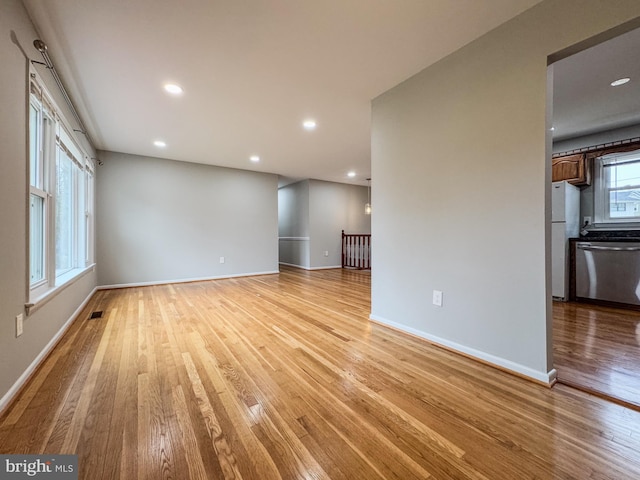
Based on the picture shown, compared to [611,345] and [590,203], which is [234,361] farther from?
[590,203]

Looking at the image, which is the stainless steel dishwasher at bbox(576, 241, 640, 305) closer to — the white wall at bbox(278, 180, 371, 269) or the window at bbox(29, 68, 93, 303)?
the white wall at bbox(278, 180, 371, 269)

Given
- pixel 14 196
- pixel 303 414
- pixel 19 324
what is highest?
pixel 14 196

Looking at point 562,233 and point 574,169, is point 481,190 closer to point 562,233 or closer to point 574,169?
point 562,233

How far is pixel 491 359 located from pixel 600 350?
986 mm

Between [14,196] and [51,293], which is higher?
[14,196]

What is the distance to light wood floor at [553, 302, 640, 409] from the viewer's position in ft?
5.25

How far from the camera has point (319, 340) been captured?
232 centimetres

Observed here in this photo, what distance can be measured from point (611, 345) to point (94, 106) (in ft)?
18.0

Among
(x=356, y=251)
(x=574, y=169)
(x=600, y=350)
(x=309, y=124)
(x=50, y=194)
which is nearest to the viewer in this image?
(x=600, y=350)

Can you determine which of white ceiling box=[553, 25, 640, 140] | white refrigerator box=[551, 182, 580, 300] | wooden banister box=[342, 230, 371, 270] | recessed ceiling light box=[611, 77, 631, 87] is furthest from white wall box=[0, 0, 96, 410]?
wooden banister box=[342, 230, 371, 270]

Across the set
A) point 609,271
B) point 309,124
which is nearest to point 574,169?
point 609,271

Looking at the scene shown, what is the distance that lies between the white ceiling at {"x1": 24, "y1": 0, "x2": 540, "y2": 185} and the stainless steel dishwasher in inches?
129

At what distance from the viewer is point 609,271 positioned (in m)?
3.31

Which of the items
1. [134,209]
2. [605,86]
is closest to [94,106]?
[134,209]
